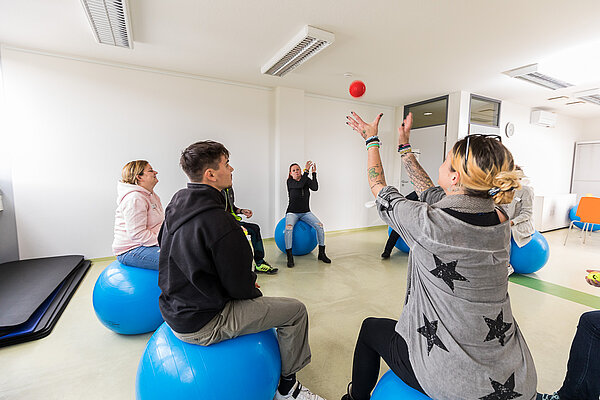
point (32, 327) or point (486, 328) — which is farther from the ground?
point (486, 328)

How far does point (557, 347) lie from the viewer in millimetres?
2154

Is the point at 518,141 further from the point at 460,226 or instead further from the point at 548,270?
the point at 460,226

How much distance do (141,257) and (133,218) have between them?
1.03 ft

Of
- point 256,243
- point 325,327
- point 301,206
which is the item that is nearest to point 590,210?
point 301,206

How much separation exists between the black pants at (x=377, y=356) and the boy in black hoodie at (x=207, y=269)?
0.42 m

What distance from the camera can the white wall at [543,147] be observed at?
5.72m

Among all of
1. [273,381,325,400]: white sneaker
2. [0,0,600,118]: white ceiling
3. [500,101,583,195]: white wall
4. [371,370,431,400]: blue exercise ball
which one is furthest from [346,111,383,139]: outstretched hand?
[500,101,583,195]: white wall

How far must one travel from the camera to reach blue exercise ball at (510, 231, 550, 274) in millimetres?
3498

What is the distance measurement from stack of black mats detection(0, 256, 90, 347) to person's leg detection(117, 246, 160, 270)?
0.89m

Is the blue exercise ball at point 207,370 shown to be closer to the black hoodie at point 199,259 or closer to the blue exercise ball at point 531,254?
the black hoodie at point 199,259

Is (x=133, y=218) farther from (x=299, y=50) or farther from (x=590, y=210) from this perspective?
(x=590, y=210)

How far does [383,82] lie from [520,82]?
208cm

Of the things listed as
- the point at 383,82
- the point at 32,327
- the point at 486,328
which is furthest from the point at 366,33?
the point at 32,327

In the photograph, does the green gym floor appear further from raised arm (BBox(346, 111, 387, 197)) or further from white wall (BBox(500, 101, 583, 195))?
white wall (BBox(500, 101, 583, 195))
